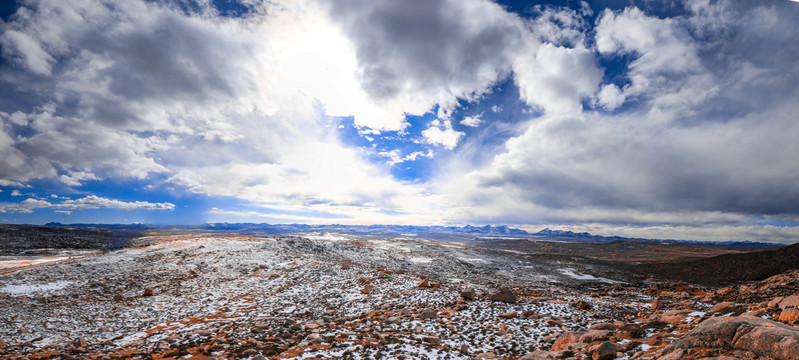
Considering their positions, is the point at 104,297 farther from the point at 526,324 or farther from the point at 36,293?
the point at 526,324

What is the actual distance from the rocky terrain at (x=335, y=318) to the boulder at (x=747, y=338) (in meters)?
0.02

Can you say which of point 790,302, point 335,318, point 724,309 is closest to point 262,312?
point 335,318

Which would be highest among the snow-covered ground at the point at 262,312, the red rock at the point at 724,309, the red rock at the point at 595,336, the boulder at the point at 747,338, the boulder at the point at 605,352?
the boulder at the point at 747,338

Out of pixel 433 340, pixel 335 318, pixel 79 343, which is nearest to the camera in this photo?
pixel 79 343

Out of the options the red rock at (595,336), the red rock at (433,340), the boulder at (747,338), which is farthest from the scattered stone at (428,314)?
the boulder at (747,338)

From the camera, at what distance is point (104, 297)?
17.6 metres

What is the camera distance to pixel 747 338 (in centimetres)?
598

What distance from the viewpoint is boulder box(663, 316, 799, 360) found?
5.39m

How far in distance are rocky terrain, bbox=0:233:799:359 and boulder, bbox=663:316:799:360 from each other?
0.08 feet

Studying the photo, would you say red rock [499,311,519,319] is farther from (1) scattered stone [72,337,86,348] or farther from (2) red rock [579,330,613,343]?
(1) scattered stone [72,337,86,348]

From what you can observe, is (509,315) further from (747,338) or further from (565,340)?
(747,338)

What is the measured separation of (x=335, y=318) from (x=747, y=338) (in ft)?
51.5

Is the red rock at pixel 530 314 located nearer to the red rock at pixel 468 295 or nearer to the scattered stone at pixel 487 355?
the red rock at pixel 468 295

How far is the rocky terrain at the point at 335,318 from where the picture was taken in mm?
8320
